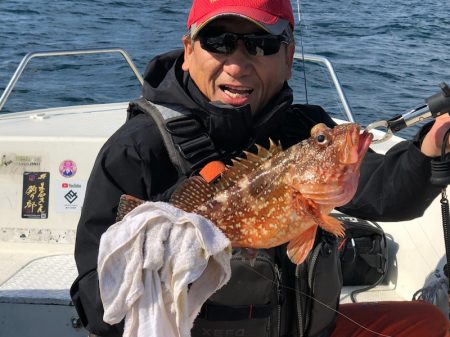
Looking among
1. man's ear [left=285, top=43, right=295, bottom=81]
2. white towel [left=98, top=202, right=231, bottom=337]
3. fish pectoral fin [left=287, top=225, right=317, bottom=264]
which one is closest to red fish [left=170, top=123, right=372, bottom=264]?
fish pectoral fin [left=287, top=225, right=317, bottom=264]

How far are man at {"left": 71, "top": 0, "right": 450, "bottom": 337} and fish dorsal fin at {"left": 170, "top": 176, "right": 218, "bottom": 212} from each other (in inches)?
13.8

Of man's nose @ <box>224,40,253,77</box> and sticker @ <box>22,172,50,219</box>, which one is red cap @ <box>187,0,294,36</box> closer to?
man's nose @ <box>224,40,253,77</box>

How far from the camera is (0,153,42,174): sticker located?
520 cm

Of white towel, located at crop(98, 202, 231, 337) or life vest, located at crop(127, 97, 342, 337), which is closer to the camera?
white towel, located at crop(98, 202, 231, 337)

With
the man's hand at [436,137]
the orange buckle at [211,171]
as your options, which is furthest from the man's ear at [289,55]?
the man's hand at [436,137]

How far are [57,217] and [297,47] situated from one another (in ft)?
27.5

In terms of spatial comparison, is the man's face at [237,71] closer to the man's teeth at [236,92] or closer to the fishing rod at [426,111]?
the man's teeth at [236,92]

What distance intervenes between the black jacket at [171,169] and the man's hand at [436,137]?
43 millimetres

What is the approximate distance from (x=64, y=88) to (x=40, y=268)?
7.67m

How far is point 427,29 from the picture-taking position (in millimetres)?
17000

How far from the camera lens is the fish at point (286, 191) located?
7.52ft

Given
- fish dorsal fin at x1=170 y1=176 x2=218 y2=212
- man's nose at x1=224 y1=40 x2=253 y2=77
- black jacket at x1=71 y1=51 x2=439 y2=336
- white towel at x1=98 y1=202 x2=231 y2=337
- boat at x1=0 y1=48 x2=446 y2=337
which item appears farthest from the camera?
boat at x1=0 y1=48 x2=446 y2=337

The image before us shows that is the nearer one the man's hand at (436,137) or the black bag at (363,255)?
the man's hand at (436,137)

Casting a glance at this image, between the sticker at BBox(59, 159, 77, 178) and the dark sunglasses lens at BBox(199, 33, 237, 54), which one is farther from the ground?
the dark sunglasses lens at BBox(199, 33, 237, 54)
